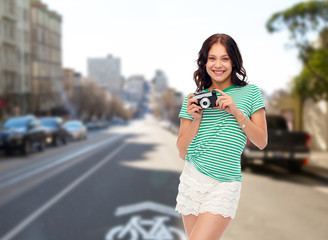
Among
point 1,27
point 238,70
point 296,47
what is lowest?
point 238,70

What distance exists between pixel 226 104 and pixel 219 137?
0.24 metres

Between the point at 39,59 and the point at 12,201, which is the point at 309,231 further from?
the point at 39,59

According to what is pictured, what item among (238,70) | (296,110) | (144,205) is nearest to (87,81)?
(296,110)

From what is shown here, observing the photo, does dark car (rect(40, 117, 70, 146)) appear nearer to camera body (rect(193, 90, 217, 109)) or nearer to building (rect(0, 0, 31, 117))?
building (rect(0, 0, 31, 117))

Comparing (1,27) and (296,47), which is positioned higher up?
(1,27)

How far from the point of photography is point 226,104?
1727 millimetres

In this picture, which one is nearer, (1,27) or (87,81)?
(1,27)

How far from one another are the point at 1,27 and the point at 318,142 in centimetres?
4036

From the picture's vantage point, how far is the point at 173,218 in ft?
27.9

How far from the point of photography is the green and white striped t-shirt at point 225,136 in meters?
1.90

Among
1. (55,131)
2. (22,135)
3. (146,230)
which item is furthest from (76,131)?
(146,230)

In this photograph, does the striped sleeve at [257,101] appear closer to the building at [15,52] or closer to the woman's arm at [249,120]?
the woman's arm at [249,120]

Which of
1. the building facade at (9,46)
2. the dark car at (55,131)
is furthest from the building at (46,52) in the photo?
the dark car at (55,131)

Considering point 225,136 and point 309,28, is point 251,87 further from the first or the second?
point 309,28
